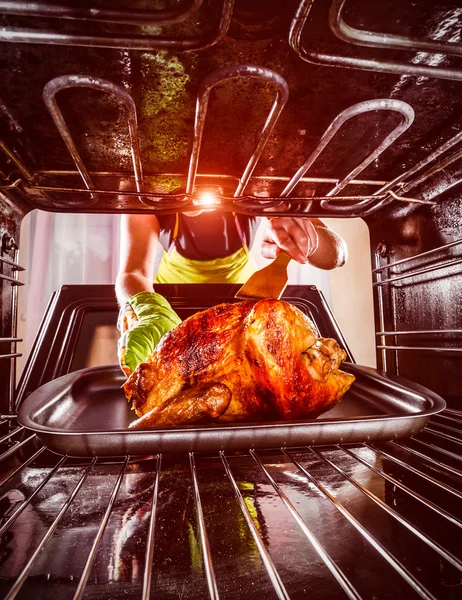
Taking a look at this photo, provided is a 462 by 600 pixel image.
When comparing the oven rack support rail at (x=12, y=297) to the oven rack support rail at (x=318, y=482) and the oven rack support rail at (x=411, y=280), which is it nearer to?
the oven rack support rail at (x=318, y=482)

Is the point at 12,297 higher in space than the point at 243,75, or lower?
lower

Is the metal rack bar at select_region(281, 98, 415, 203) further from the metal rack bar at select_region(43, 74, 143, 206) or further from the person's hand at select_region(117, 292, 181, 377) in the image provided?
the person's hand at select_region(117, 292, 181, 377)

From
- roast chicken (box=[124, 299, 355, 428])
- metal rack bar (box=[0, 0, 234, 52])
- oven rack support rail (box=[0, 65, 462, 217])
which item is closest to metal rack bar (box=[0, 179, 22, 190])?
oven rack support rail (box=[0, 65, 462, 217])

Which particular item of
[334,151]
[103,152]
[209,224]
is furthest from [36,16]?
[209,224]

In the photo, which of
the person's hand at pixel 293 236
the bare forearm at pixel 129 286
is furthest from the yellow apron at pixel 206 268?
the person's hand at pixel 293 236

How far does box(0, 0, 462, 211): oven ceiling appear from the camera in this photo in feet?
1.96

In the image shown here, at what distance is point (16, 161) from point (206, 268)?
182cm

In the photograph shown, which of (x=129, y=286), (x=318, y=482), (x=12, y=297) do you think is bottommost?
(x=318, y=482)

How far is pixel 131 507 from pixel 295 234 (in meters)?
0.95

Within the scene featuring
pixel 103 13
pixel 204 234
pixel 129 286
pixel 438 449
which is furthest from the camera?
pixel 204 234

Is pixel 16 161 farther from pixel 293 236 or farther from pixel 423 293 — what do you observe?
pixel 423 293

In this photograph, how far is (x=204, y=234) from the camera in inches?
104

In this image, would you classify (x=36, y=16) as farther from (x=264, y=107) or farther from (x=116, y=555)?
(x=116, y=555)

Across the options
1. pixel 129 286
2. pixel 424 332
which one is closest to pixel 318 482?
pixel 424 332
